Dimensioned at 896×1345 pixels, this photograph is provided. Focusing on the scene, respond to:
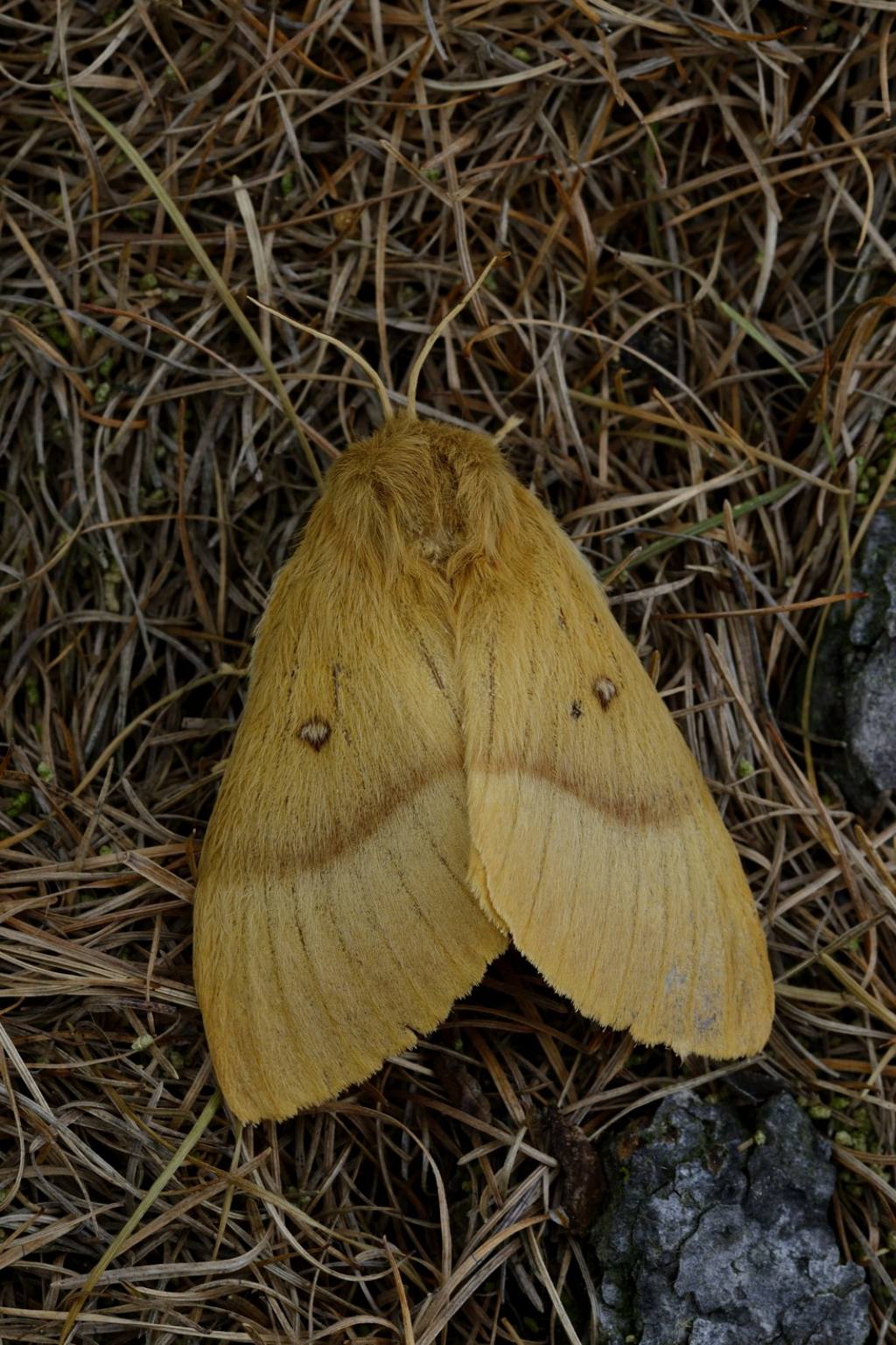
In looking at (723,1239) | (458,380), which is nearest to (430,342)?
(458,380)

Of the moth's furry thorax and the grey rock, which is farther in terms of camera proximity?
the grey rock

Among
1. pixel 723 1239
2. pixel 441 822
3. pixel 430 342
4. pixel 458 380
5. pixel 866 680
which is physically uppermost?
pixel 430 342

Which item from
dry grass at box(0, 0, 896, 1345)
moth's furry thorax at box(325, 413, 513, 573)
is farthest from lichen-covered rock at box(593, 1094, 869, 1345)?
moth's furry thorax at box(325, 413, 513, 573)

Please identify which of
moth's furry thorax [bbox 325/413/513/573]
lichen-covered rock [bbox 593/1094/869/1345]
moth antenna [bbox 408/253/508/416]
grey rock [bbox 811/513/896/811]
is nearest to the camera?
lichen-covered rock [bbox 593/1094/869/1345]

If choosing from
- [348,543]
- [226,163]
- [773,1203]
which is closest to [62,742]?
[348,543]

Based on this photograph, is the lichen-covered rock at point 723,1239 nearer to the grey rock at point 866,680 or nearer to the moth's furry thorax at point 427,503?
the grey rock at point 866,680

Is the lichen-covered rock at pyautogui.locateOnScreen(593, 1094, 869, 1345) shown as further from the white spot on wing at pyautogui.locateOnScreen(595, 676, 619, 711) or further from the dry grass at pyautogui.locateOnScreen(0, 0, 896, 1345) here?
the white spot on wing at pyautogui.locateOnScreen(595, 676, 619, 711)

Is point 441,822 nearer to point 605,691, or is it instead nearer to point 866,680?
point 605,691
